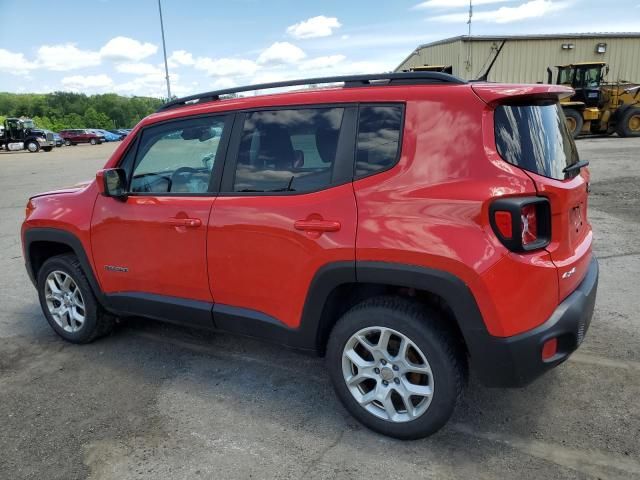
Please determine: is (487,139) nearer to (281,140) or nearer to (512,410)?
(281,140)

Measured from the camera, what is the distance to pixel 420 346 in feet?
8.05

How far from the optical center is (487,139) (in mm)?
2320

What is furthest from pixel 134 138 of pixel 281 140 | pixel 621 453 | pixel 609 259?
pixel 609 259

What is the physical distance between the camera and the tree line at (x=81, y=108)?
324 feet

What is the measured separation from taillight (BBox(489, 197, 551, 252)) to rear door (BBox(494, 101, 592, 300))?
2.0 inches

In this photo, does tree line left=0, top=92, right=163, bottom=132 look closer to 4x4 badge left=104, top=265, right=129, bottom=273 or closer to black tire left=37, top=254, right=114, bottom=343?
black tire left=37, top=254, right=114, bottom=343

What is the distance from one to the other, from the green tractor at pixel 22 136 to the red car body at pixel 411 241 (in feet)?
132

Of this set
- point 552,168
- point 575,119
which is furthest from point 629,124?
point 552,168

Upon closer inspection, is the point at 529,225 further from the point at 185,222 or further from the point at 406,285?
the point at 185,222

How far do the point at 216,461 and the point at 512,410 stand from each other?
5.41 feet

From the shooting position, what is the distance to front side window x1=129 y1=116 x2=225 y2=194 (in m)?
3.17

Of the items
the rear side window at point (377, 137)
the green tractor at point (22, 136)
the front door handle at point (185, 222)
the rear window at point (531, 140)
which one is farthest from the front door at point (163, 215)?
the green tractor at point (22, 136)

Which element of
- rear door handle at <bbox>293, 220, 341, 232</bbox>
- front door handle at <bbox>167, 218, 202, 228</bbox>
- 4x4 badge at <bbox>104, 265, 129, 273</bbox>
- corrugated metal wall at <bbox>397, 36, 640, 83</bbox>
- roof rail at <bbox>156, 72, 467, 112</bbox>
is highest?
corrugated metal wall at <bbox>397, 36, 640, 83</bbox>

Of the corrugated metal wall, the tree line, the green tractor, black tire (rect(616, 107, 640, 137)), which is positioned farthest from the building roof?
the tree line
